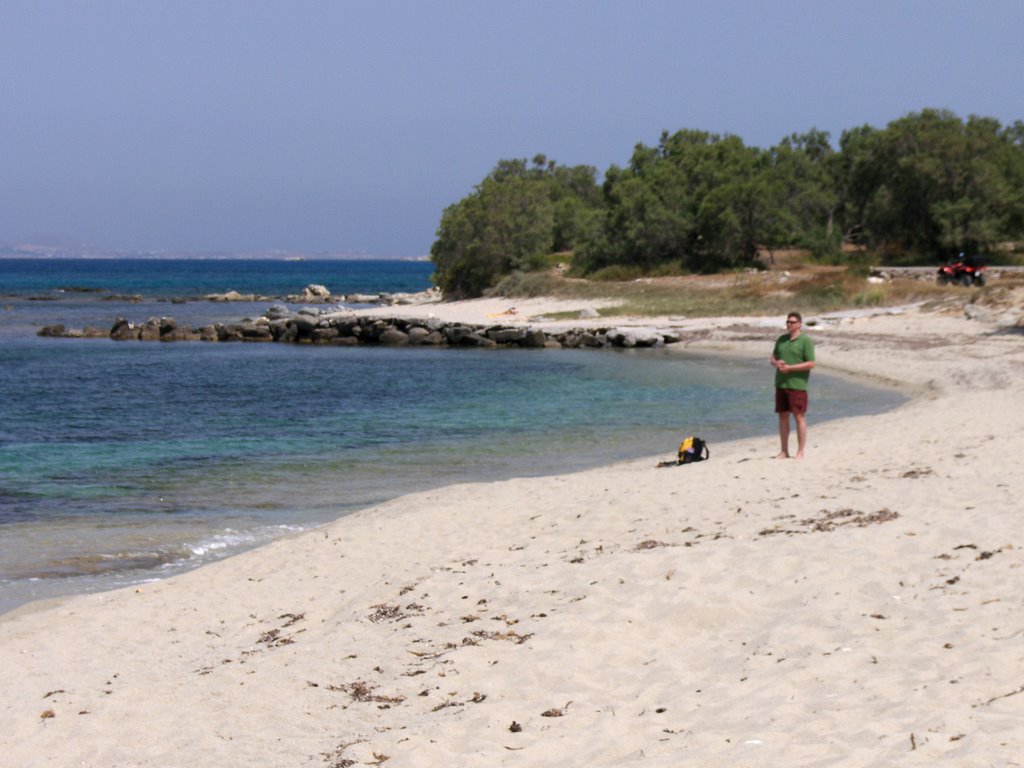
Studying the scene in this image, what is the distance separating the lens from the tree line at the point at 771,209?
2127 inches

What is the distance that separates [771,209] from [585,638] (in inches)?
2049

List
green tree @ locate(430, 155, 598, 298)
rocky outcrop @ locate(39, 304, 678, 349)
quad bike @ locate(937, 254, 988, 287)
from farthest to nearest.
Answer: green tree @ locate(430, 155, 598, 298)
quad bike @ locate(937, 254, 988, 287)
rocky outcrop @ locate(39, 304, 678, 349)

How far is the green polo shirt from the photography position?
1384 centimetres

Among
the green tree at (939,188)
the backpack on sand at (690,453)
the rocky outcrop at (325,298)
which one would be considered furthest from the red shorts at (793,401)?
the rocky outcrop at (325,298)

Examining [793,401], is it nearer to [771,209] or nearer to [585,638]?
[585,638]

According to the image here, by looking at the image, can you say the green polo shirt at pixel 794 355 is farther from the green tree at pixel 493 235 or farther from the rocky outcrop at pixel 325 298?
the rocky outcrop at pixel 325 298

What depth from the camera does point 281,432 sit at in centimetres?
2130

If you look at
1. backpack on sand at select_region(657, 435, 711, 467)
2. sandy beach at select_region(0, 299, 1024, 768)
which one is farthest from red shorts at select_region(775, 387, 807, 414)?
backpack on sand at select_region(657, 435, 711, 467)

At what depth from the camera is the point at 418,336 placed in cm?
4584

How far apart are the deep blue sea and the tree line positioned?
863 inches

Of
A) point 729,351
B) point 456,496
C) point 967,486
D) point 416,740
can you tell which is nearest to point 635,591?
point 416,740

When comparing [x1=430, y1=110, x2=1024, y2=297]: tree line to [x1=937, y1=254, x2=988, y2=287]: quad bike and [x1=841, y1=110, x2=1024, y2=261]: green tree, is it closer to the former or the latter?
[x1=841, y1=110, x2=1024, y2=261]: green tree

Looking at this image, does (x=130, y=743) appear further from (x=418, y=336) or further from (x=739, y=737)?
(x=418, y=336)

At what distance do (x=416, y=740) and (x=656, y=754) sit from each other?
4.29 feet
